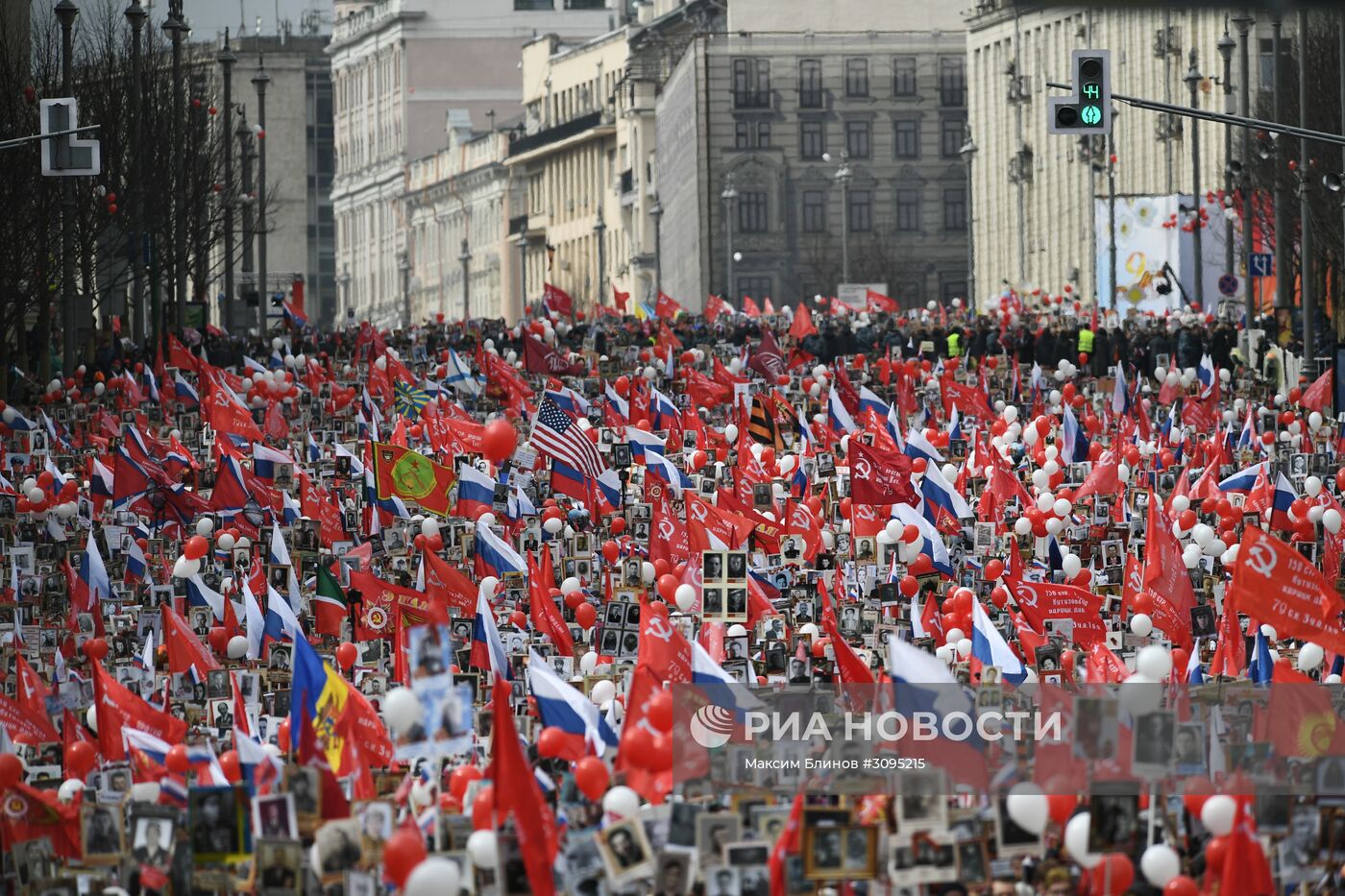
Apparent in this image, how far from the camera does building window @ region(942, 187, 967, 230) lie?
117938 millimetres

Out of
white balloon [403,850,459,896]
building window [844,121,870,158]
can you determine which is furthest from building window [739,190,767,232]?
white balloon [403,850,459,896]

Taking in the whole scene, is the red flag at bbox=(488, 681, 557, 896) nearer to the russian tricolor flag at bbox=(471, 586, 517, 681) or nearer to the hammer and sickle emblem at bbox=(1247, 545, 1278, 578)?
the russian tricolor flag at bbox=(471, 586, 517, 681)

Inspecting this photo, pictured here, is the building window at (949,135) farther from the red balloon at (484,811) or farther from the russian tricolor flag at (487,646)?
the red balloon at (484,811)

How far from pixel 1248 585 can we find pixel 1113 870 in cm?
668

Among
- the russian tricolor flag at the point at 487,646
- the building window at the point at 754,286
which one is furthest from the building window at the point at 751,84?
the russian tricolor flag at the point at 487,646

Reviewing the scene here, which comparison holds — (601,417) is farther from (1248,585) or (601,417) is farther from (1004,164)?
(1004,164)

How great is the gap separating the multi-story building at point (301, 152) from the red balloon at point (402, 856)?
516 ft

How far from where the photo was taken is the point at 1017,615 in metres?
19.3

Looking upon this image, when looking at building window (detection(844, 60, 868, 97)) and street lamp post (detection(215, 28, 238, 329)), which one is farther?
building window (detection(844, 60, 868, 97))

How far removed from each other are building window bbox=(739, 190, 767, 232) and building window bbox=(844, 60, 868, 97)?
4664 millimetres

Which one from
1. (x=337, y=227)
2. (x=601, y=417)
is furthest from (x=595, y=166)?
(x=601, y=417)

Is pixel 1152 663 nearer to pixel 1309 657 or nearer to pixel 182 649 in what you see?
pixel 1309 657

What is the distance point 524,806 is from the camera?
1171 cm

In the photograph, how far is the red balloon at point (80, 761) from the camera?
15023mm
